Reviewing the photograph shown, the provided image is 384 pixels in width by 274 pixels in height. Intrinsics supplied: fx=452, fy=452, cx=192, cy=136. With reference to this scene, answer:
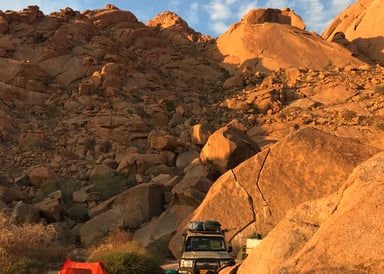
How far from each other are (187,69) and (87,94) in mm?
11765

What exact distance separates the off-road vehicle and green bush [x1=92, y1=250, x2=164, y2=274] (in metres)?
3.16

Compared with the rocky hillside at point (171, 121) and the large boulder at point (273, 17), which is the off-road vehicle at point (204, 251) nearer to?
the rocky hillside at point (171, 121)

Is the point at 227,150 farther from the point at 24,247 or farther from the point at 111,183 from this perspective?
the point at 24,247

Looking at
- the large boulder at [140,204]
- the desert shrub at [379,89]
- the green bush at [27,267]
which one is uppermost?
the desert shrub at [379,89]

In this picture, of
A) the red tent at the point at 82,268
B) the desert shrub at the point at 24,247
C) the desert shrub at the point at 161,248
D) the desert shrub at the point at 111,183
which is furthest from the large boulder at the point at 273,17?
the red tent at the point at 82,268

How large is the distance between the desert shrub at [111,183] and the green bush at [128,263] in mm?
11335

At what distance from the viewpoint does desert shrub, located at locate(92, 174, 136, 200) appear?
25.3 meters

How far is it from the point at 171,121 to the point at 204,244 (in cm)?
2541

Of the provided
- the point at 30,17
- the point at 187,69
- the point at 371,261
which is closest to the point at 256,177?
the point at 371,261

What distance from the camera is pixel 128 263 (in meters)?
13.4

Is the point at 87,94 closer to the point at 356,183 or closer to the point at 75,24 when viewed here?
the point at 75,24

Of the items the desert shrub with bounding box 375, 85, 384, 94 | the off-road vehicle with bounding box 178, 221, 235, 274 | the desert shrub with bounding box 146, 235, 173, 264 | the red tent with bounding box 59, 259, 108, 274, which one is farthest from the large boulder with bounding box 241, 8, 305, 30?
the red tent with bounding box 59, 259, 108, 274

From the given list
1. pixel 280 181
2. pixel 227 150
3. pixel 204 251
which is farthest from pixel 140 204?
pixel 204 251

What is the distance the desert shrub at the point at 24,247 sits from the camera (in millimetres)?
15070
